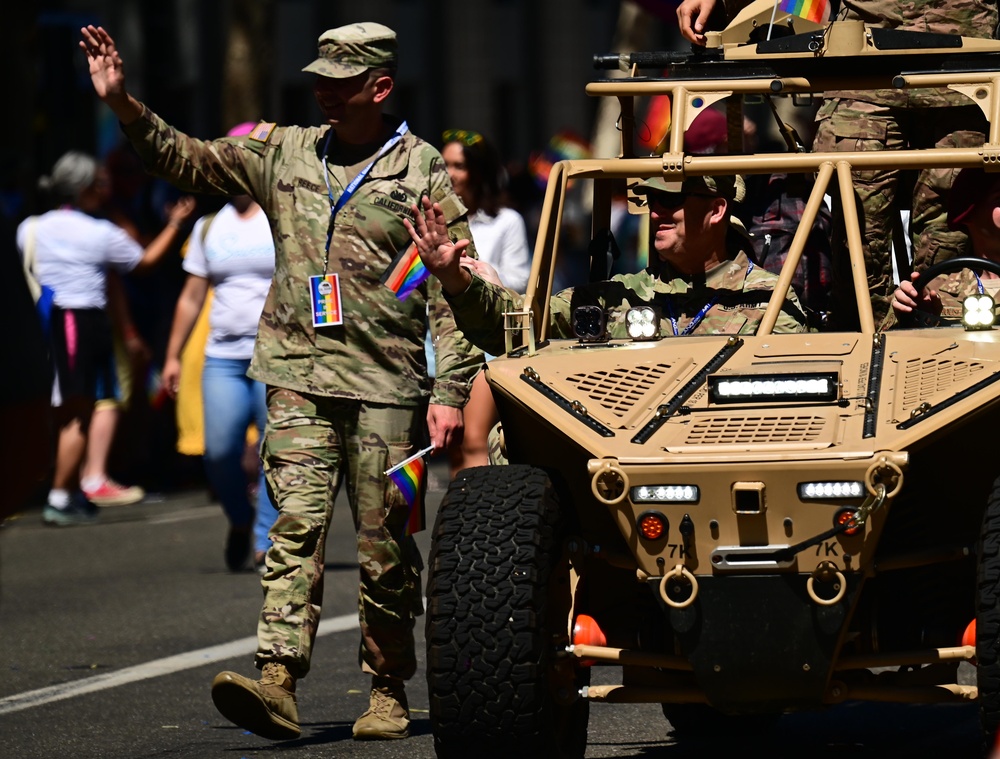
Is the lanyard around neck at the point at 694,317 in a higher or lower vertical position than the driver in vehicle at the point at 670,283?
lower

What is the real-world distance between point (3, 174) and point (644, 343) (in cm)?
1370

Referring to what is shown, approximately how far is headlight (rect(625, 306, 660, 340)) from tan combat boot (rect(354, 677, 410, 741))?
1.73 metres

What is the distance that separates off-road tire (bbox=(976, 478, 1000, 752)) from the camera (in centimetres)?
529

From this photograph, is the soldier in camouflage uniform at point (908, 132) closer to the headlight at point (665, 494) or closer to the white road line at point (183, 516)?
the headlight at point (665, 494)

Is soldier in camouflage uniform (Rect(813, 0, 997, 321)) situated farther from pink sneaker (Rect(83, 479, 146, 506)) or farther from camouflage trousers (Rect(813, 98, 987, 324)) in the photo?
pink sneaker (Rect(83, 479, 146, 506))

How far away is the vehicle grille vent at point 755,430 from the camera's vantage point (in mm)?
5539

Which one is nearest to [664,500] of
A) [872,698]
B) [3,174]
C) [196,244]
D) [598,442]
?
[598,442]

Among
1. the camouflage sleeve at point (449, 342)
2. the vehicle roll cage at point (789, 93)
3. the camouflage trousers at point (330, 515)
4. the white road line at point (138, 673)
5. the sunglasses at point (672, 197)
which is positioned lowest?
the white road line at point (138, 673)

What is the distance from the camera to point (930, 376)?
5781mm

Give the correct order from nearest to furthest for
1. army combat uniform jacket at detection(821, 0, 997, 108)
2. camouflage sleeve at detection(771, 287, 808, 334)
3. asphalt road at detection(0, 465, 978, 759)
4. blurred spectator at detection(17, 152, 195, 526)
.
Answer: camouflage sleeve at detection(771, 287, 808, 334), asphalt road at detection(0, 465, 978, 759), army combat uniform jacket at detection(821, 0, 997, 108), blurred spectator at detection(17, 152, 195, 526)

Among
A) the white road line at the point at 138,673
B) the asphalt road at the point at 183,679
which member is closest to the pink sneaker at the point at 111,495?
the asphalt road at the point at 183,679

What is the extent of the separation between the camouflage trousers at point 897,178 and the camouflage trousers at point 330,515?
167 centimetres

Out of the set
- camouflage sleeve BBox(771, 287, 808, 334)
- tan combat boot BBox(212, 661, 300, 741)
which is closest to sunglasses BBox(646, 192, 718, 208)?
camouflage sleeve BBox(771, 287, 808, 334)

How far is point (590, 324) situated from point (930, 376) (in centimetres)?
104
